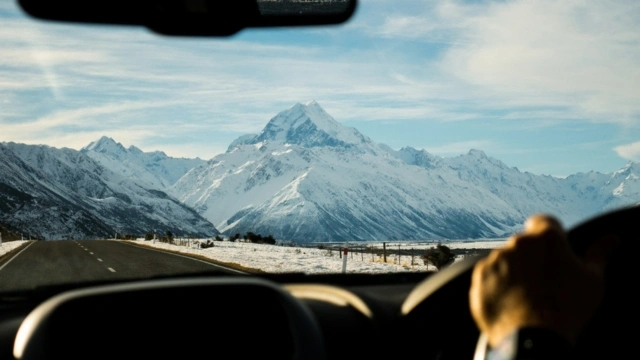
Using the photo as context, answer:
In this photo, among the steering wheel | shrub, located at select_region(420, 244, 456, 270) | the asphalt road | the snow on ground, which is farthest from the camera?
the snow on ground

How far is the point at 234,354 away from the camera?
2.35 m

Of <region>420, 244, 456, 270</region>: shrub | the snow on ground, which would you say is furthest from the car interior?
the snow on ground

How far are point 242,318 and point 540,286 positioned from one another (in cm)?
123

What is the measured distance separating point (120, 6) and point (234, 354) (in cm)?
108

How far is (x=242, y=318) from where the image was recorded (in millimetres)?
2350

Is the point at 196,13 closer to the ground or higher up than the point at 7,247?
higher up

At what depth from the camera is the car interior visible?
202 cm

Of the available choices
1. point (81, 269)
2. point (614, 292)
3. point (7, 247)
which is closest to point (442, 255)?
point (614, 292)

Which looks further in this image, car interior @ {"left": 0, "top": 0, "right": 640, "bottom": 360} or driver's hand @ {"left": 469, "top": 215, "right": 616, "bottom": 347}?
car interior @ {"left": 0, "top": 0, "right": 640, "bottom": 360}

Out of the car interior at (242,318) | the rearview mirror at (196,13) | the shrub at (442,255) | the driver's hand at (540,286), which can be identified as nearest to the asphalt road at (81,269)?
the shrub at (442,255)

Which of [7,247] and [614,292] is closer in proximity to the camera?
[614,292]

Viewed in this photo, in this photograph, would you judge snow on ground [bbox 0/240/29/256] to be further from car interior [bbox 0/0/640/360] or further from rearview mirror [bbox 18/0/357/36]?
rearview mirror [bbox 18/0/357/36]

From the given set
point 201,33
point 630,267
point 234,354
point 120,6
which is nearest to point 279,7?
point 201,33

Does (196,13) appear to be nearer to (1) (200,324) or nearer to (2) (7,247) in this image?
(1) (200,324)
